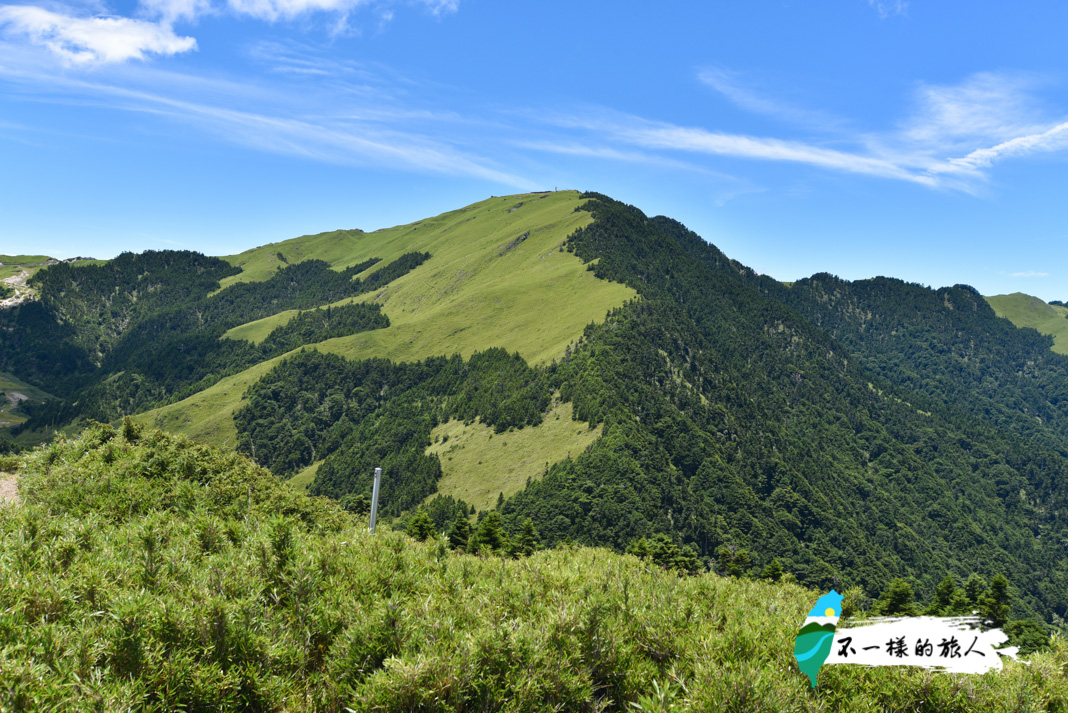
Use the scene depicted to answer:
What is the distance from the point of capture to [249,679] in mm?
11906

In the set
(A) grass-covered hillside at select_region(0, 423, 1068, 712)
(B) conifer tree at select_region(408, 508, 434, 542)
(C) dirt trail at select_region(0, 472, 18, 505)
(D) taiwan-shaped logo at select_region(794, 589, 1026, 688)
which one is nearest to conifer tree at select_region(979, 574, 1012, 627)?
(B) conifer tree at select_region(408, 508, 434, 542)

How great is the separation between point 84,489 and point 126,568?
59.5 feet

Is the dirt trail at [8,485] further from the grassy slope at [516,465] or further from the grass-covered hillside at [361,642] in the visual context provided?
the grassy slope at [516,465]

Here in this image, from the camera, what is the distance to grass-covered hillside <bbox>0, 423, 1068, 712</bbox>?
1095 centimetres

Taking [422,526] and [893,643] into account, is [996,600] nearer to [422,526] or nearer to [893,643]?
[422,526]

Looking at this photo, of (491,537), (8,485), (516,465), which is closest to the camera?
(8,485)

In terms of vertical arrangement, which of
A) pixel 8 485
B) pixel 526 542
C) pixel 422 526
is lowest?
pixel 526 542

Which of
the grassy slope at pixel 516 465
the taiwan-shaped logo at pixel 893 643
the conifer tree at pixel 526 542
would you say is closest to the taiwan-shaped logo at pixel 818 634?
the taiwan-shaped logo at pixel 893 643

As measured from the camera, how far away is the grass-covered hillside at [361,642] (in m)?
10.9

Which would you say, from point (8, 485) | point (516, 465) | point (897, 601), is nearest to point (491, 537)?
point (8, 485)

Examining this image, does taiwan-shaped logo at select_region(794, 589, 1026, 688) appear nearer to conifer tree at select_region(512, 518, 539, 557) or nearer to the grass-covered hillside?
the grass-covered hillside

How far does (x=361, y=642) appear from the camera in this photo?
42.4 feet

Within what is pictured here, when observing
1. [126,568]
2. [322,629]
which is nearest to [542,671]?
[322,629]

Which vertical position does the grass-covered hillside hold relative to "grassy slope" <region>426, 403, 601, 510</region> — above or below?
above
